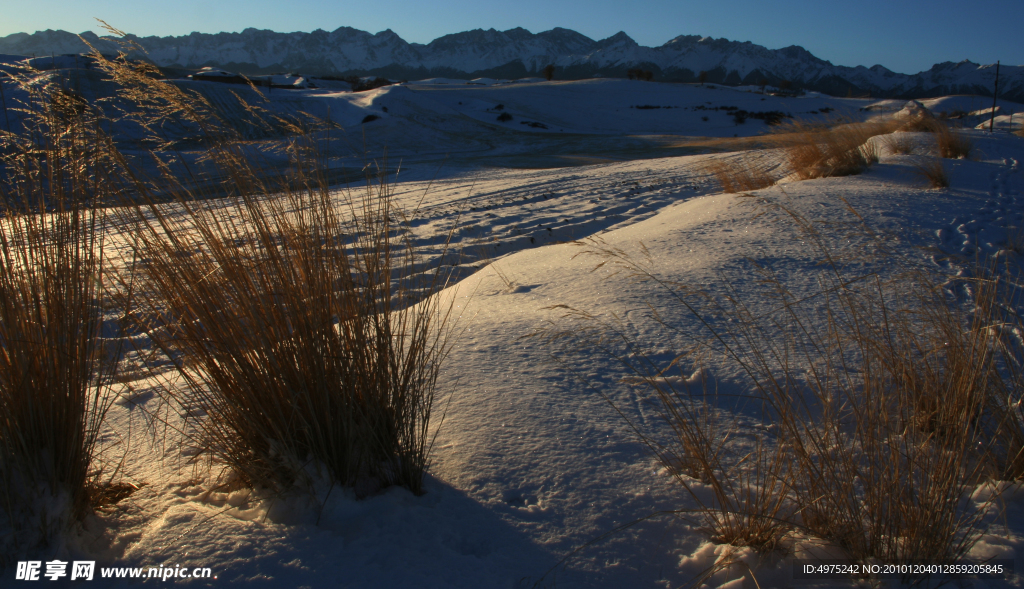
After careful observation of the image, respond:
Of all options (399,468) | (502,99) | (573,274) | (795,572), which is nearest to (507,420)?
(399,468)

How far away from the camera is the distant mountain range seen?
108188mm

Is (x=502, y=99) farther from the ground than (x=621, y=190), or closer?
farther from the ground

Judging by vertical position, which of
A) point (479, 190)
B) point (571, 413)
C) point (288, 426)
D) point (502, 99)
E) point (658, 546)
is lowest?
point (658, 546)

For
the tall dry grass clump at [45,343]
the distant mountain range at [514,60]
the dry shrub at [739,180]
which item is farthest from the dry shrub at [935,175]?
the distant mountain range at [514,60]

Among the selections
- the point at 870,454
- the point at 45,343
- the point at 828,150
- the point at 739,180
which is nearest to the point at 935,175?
the point at 828,150

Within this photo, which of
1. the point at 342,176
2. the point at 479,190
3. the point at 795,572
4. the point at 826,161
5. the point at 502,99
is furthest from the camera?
the point at 502,99

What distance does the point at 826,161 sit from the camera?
6.00m

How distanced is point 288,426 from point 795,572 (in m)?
1.22

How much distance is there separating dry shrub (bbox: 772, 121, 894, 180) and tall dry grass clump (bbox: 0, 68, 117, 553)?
6.49 metres

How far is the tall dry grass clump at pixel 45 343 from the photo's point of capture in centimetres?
116

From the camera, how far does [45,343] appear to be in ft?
3.97

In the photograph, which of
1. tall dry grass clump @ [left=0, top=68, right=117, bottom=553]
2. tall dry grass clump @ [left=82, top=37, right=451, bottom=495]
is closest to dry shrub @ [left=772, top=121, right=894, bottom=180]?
tall dry grass clump @ [left=82, top=37, right=451, bottom=495]

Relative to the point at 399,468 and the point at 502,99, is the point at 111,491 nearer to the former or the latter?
the point at 399,468

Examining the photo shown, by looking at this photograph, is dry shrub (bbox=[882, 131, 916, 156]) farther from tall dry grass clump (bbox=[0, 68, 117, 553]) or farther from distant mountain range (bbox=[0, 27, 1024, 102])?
distant mountain range (bbox=[0, 27, 1024, 102])
